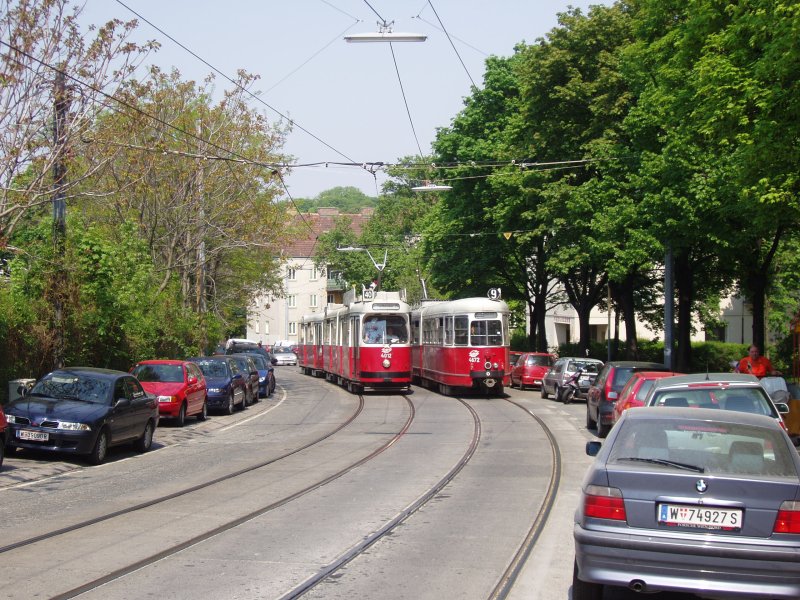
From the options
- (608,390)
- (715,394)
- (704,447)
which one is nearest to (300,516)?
(715,394)

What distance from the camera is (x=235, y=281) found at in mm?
51875

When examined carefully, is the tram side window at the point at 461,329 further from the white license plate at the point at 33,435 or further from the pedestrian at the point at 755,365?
the white license plate at the point at 33,435

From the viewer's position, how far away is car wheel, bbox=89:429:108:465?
1652 cm

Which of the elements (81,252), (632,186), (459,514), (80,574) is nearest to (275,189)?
(632,186)

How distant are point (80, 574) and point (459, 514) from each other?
4.41 m

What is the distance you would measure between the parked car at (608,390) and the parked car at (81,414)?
29.3ft

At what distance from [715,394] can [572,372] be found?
21008mm

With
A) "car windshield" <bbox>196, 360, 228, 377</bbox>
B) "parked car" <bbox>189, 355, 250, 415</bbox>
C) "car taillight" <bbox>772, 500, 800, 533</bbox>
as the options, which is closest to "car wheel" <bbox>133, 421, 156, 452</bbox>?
"parked car" <bbox>189, 355, 250, 415</bbox>

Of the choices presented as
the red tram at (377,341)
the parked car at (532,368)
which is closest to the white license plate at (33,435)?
the red tram at (377,341)

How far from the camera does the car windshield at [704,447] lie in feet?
22.1

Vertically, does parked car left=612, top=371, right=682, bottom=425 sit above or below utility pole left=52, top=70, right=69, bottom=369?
below

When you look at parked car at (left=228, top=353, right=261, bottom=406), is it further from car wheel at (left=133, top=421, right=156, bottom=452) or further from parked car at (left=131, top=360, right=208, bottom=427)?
car wheel at (left=133, top=421, right=156, bottom=452)

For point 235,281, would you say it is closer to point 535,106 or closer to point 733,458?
point 535,106

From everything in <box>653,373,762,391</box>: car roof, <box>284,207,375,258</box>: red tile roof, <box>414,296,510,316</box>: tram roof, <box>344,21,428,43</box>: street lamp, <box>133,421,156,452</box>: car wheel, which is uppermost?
<box>284,207,375,258</box>: red tile roof
